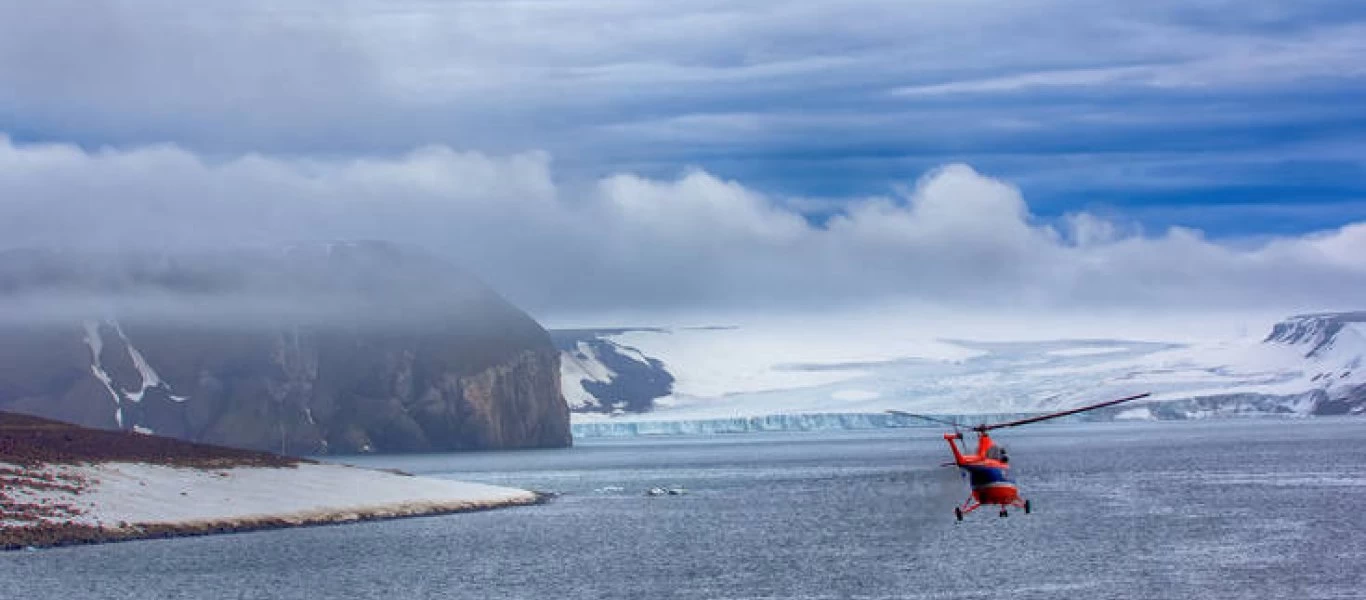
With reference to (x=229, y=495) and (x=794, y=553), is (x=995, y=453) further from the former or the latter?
(x=229, y=495)

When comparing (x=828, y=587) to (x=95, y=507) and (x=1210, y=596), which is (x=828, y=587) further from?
(x=95, y=507)

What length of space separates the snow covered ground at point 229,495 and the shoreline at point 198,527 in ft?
0.60

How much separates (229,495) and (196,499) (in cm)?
442

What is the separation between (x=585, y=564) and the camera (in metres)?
96.1

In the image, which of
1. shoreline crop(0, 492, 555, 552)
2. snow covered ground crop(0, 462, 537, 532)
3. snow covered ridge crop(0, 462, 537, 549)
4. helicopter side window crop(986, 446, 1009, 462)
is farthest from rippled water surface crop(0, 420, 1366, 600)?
helicopter side window crop(986, 446, 1009, 462)

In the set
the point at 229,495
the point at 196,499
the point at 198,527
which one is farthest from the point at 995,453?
the point at 229,495

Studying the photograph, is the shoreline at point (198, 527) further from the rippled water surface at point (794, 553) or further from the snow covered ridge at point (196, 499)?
the rippled water surface at point (794, 553)

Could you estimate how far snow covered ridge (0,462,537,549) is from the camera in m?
113

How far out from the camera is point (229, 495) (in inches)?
5236

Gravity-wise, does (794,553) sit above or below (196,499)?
below

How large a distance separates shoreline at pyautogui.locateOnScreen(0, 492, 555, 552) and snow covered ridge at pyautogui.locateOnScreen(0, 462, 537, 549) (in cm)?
7

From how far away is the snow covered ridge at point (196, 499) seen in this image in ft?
372

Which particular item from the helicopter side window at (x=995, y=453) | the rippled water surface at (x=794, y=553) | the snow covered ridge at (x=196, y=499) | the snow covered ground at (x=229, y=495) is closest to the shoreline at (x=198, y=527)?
the snow covered ridge at (x=196, y=499)

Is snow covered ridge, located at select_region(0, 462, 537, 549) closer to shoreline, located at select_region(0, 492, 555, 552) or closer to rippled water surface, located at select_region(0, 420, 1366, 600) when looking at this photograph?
shoreline, located at select_region(0, 492, 555, 552)
